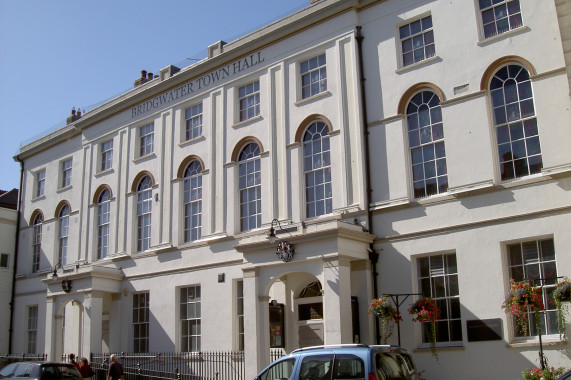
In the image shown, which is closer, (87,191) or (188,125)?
(188,125)

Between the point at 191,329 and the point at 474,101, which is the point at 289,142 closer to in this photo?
the point at 474,101

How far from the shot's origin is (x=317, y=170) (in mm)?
20562

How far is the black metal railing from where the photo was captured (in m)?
20.7

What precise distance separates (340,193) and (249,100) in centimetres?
606

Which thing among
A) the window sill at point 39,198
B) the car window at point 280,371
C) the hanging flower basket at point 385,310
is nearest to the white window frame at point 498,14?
the hanging flower basket at point 385,310

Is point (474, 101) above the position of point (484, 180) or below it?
above

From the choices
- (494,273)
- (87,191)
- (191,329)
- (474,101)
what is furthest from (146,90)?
(494,273)

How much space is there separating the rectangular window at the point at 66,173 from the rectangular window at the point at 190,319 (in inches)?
429

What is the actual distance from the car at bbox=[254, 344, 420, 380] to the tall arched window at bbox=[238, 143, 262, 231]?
31.4ft

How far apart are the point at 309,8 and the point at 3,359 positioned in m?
20.7

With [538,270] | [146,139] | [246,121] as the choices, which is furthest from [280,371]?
[146,139]

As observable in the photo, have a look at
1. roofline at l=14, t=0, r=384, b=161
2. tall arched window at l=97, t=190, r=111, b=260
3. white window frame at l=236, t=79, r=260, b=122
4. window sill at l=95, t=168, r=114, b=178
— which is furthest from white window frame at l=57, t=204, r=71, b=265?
white window frame at l=236, t=79, r=260, b=122

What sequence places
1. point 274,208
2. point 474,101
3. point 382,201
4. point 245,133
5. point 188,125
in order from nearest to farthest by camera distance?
1. point 474,101
2. point 382,201
3. point 274,208
4. point 245,133
5. point 188,125

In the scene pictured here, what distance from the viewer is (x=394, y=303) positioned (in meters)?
17.6
